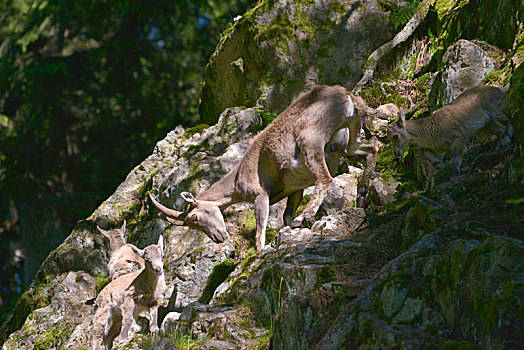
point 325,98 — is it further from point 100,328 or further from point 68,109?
point 68,109

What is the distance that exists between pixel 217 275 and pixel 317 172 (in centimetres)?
236

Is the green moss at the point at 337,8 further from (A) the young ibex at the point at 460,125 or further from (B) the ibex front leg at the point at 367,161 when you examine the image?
(A) the young ibex at the point at 460,125

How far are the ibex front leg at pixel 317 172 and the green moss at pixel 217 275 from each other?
1617mm

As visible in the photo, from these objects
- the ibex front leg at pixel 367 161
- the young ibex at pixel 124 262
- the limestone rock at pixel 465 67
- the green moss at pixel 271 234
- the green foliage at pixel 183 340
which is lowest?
the green foliage at pixel 183 340

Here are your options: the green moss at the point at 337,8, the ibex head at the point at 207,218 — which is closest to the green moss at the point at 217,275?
the ibex head at the point at 207,218

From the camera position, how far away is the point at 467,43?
8453mm

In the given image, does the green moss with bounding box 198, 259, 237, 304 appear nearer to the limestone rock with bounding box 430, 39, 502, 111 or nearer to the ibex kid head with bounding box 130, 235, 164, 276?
the ibex kid head with bounding box 130, 235, 164, 276

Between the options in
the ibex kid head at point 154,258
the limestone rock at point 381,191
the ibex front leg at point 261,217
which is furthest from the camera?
the ibex front leg at point 261,217

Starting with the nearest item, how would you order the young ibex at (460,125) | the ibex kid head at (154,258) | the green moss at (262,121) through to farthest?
the young ibex at (460,125) < the ibex kid head at (154,258) < the green moss at (262,121)

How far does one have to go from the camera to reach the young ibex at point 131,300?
837 centimetres

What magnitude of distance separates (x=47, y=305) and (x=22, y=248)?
11.0m

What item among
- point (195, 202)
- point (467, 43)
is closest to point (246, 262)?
point (195, 202)

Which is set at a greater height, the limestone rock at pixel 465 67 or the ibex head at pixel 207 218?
the limestone rock at pixel 465 67

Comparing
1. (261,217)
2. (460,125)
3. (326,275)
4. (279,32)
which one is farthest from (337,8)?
(326,275)
